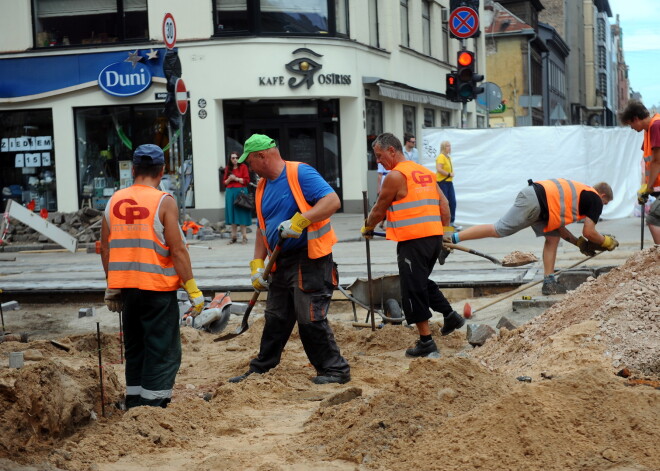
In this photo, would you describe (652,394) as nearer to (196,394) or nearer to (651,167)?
(196,394)

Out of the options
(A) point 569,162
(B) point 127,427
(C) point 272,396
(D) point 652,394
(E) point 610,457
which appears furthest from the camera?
(A) point 569,162

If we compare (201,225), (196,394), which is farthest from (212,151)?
(196,394)

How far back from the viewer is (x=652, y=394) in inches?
211

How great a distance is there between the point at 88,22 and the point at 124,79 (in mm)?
1935

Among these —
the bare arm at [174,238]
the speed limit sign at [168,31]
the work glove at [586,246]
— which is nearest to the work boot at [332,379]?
the bare arm at [174,238]

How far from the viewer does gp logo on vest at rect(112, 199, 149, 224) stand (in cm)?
620

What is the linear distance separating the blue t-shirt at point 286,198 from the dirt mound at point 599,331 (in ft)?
6.14

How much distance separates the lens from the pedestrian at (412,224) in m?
8.32

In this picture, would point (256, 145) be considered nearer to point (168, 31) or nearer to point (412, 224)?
point (412, 224)

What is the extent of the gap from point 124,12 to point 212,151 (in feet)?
13.3

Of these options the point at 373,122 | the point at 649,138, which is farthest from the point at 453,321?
the point at 373,122

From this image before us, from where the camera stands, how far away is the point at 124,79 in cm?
2353

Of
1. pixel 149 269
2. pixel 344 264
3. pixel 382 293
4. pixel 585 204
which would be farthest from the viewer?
pixel 344 264

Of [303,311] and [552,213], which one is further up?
[552,213]
